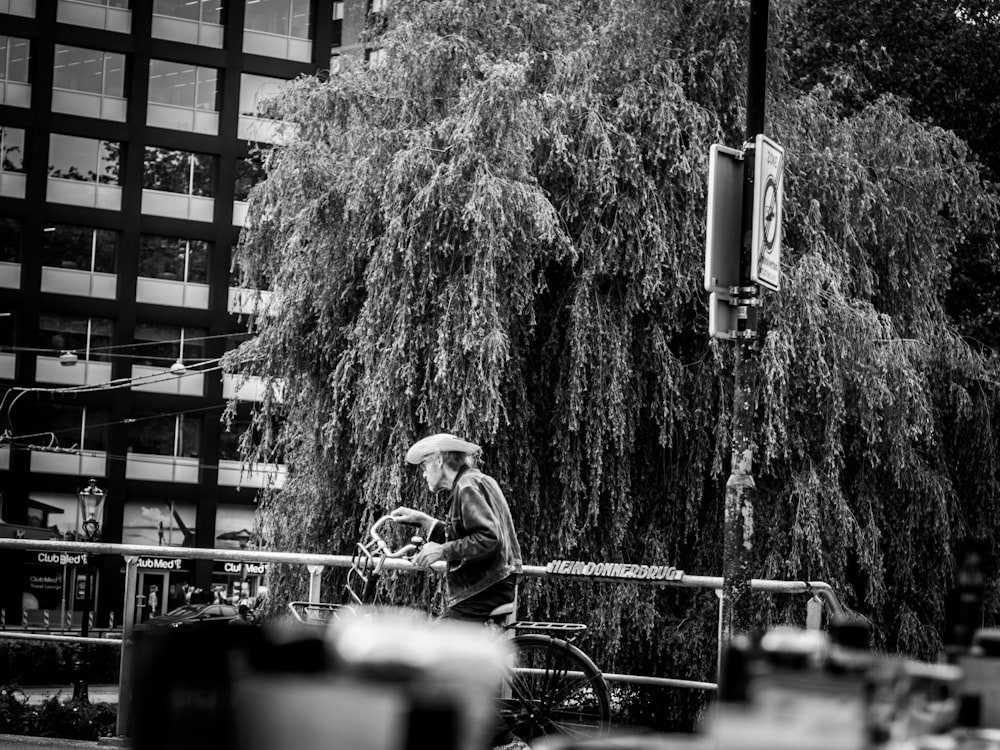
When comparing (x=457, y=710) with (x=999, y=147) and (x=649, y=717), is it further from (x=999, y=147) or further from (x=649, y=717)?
(x=999, y=147)

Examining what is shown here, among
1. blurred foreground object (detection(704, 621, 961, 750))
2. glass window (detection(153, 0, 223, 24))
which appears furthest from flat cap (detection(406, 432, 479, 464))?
glass window (detection(153, 0, 223, 24))

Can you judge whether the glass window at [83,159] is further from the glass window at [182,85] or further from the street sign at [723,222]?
the street sign at [723,222]

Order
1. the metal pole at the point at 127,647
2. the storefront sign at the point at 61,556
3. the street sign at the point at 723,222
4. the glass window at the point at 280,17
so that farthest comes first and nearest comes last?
the glass window at the point at 280,17, the storefront sign at the point at 61,556, the metal pole at the point at 127,647, the street sign at the point at 723,222

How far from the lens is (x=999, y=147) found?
2277 cm

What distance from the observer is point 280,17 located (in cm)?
5569

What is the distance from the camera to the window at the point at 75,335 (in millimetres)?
50625

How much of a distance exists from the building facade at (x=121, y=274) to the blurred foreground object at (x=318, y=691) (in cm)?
4846

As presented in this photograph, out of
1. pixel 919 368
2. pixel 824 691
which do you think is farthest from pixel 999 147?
pixel 824 691

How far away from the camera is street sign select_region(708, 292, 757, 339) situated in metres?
9.30

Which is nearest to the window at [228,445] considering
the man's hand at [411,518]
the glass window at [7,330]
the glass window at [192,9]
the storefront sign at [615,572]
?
the glass window at [7,330]

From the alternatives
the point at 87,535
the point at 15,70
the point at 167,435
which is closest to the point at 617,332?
the point at 87,535

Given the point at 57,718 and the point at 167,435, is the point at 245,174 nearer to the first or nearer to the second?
the point at 167,435

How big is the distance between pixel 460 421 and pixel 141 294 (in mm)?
39676

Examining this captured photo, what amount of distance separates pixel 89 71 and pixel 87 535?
22514mm
